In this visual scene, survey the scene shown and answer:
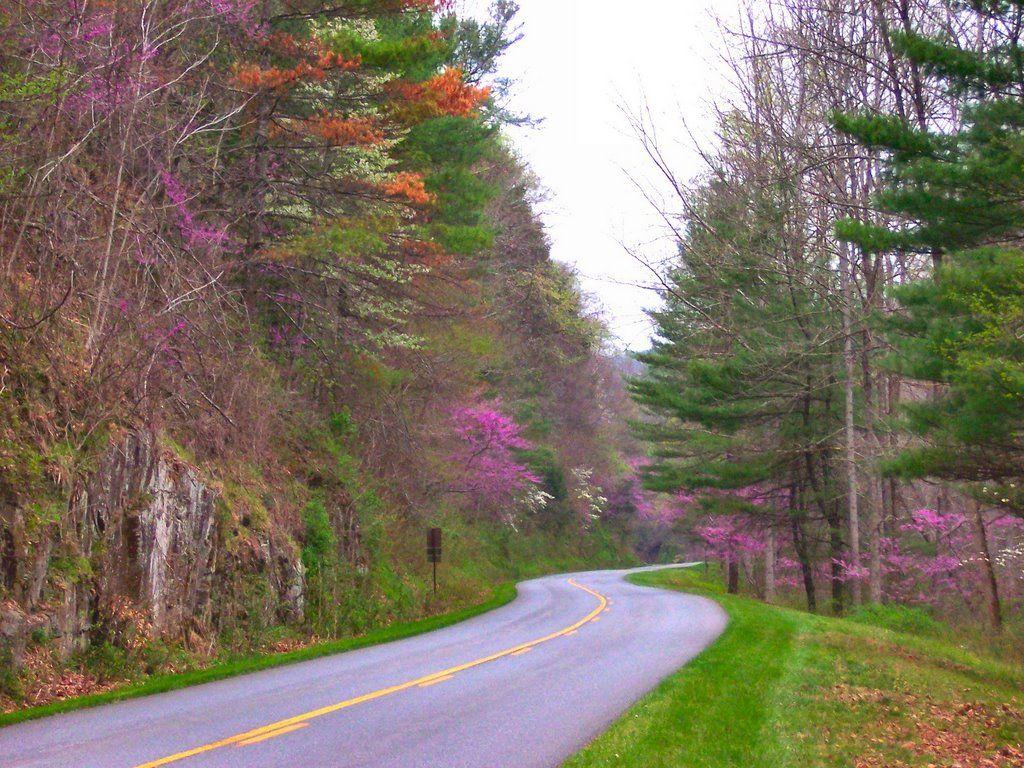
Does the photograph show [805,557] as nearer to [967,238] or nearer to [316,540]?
[967,238]

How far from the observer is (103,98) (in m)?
13.4

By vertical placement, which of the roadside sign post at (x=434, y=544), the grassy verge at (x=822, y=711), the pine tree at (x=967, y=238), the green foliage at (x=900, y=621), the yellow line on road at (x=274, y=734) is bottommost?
the green foliage at (x=900, y=621)

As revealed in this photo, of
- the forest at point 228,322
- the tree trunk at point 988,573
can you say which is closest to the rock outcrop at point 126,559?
the forest at point 228,322

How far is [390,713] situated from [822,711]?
15.2ft

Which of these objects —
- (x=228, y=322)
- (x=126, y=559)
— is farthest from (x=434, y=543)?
(x=126, y=559)

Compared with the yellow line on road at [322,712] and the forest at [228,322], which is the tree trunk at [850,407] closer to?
the forest at [228,322]

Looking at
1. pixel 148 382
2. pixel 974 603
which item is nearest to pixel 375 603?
pixel 148 382

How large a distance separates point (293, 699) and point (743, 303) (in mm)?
13541

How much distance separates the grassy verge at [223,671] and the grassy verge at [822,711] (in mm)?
5239

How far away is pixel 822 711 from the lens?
10.3m

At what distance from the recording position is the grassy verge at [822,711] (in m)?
8.05

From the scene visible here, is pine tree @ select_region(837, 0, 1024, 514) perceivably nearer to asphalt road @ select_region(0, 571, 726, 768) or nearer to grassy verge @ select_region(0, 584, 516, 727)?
asphalt road @ select_region(0, 571, 726, 768)

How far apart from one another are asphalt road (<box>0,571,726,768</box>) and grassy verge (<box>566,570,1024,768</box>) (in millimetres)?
528

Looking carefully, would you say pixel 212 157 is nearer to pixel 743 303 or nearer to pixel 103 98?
pixel 103 98
